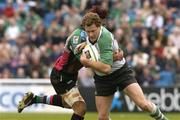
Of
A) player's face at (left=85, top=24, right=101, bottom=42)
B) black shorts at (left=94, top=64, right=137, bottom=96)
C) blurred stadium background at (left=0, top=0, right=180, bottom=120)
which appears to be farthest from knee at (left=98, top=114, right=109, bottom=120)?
blurred stadium background at (left=0, top=0, right=180, bottom=120)

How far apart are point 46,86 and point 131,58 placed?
2891 mm

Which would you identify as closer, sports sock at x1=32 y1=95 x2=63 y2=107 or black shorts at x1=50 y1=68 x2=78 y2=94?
black shorts at x1=50 y1=68 x2=78 y2=94

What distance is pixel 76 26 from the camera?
24.0 metres

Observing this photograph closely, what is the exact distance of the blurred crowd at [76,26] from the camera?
2236 centimetres

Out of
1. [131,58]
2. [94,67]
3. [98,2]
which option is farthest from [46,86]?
[94,67]

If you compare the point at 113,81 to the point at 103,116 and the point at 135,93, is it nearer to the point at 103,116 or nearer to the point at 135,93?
the point at 135,93

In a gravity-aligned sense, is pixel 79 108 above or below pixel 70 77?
below

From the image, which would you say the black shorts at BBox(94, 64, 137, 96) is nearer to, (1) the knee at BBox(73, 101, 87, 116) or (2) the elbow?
(1) the knee at BBox(73, 101, 87, 116)

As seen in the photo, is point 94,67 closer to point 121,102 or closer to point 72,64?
point 72,64

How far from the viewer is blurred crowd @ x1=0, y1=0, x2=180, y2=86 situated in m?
22.4

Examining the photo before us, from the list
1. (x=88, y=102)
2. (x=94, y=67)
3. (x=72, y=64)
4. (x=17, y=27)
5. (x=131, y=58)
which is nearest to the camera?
(x=94, y=67)

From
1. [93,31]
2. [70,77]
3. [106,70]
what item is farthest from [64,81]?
[93,31]

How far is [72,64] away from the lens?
42.7ft

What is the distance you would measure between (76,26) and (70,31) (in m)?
0.49
